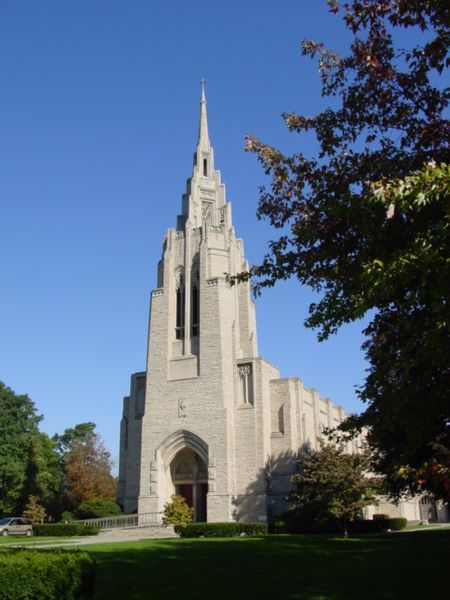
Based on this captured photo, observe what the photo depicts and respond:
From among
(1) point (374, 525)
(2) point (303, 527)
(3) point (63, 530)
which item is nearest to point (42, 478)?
(3) point (63, 530)

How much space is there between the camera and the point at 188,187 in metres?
49.7

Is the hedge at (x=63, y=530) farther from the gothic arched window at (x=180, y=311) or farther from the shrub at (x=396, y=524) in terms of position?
the shrub at (x=396, y=524)

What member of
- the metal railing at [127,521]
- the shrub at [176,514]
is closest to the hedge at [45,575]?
the shrub at [176,514]

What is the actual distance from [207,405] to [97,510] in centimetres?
964

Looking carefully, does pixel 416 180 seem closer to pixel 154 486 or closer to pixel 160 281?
pixel 154 486

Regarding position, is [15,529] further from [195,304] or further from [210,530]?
[195,304]

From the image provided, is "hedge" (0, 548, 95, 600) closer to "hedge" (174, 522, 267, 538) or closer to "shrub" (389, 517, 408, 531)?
"hedge" (174, 522, 267, 538)

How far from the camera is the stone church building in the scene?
125ft

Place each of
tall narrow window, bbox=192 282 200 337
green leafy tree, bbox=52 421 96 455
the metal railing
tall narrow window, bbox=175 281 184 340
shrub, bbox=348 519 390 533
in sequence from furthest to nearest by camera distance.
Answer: green leafy tree, bbox=52 421 96 455 < tall narrow window, bbox=175 281 184 340 < tall narrow window, bbox=192 282 200 337 < the metal railing < shrub, bbox=348 519 390 533

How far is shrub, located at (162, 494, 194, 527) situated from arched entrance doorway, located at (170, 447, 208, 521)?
328 cm

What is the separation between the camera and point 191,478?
40.4m

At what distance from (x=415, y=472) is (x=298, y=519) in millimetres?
27603

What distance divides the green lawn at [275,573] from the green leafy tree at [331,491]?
389 inches

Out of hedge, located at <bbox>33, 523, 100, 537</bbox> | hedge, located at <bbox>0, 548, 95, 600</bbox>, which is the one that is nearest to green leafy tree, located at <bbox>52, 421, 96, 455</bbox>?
hedge, located at <bbox>33, 523, 100, 537</bbox>
